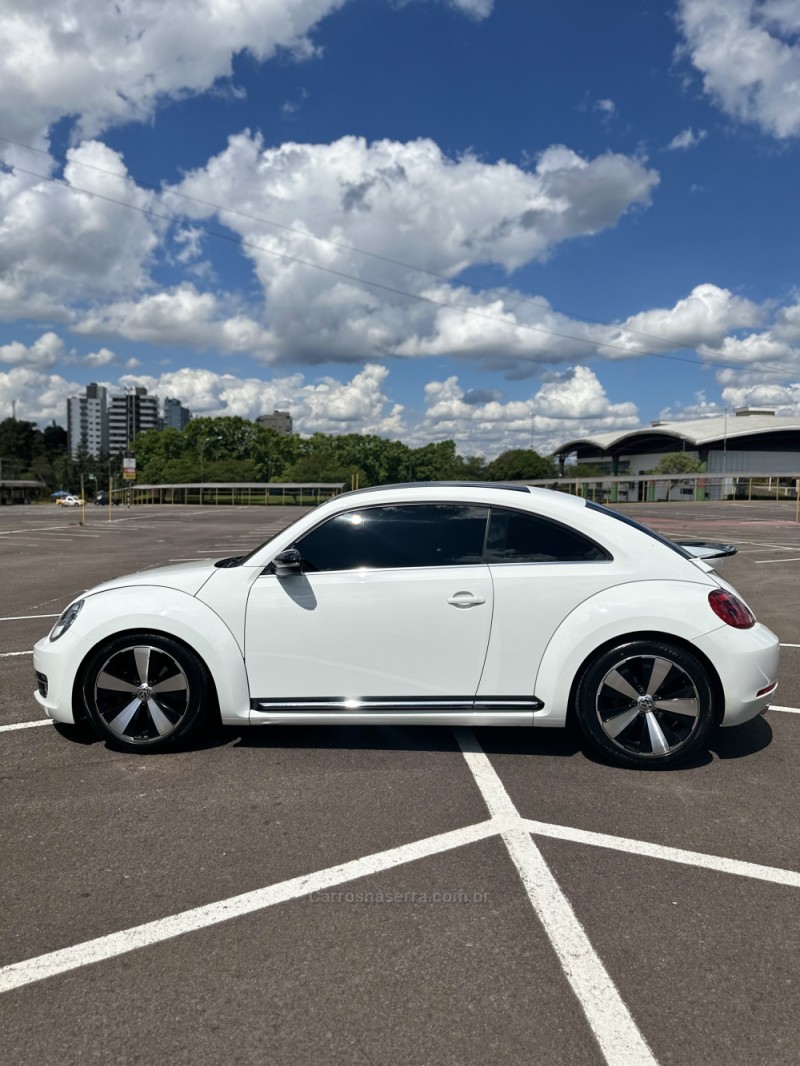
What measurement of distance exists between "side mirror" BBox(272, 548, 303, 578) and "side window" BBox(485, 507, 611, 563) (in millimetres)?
1046

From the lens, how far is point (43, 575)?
1340 centimetres

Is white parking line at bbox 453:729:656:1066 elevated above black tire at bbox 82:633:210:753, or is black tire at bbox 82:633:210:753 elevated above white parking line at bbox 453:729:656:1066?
black tire at bbox 82:633:210:753

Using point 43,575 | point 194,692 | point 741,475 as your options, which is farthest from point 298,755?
point 741,475

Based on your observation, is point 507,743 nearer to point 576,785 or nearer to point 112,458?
point 576,785

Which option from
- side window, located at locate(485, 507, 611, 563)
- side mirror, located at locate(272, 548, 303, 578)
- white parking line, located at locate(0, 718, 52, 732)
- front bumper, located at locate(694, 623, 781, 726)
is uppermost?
side window, located at locate(485, 507, 611, 563)

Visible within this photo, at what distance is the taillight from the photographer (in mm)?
4035

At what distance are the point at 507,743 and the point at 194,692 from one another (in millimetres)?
1848

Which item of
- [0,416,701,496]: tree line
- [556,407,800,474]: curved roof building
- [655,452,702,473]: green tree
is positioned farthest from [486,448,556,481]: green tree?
[655,452,702,473]: green tree

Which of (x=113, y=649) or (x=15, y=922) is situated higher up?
(x=113, y=649)

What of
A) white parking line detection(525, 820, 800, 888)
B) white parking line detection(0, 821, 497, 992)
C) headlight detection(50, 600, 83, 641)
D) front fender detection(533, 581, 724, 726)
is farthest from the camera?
headlight detection(50, 600, 83, 641)

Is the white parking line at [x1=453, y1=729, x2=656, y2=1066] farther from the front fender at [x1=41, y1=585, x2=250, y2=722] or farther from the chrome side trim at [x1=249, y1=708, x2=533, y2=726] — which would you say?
the front fender at [x1=41, y1=585, x2=250, y2=722]

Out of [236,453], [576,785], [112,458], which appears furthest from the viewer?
[112,458]

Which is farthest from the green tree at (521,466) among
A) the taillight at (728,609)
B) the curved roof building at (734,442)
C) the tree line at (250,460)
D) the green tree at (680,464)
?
the taillight at (728,609)

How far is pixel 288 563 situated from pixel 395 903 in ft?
6.21
